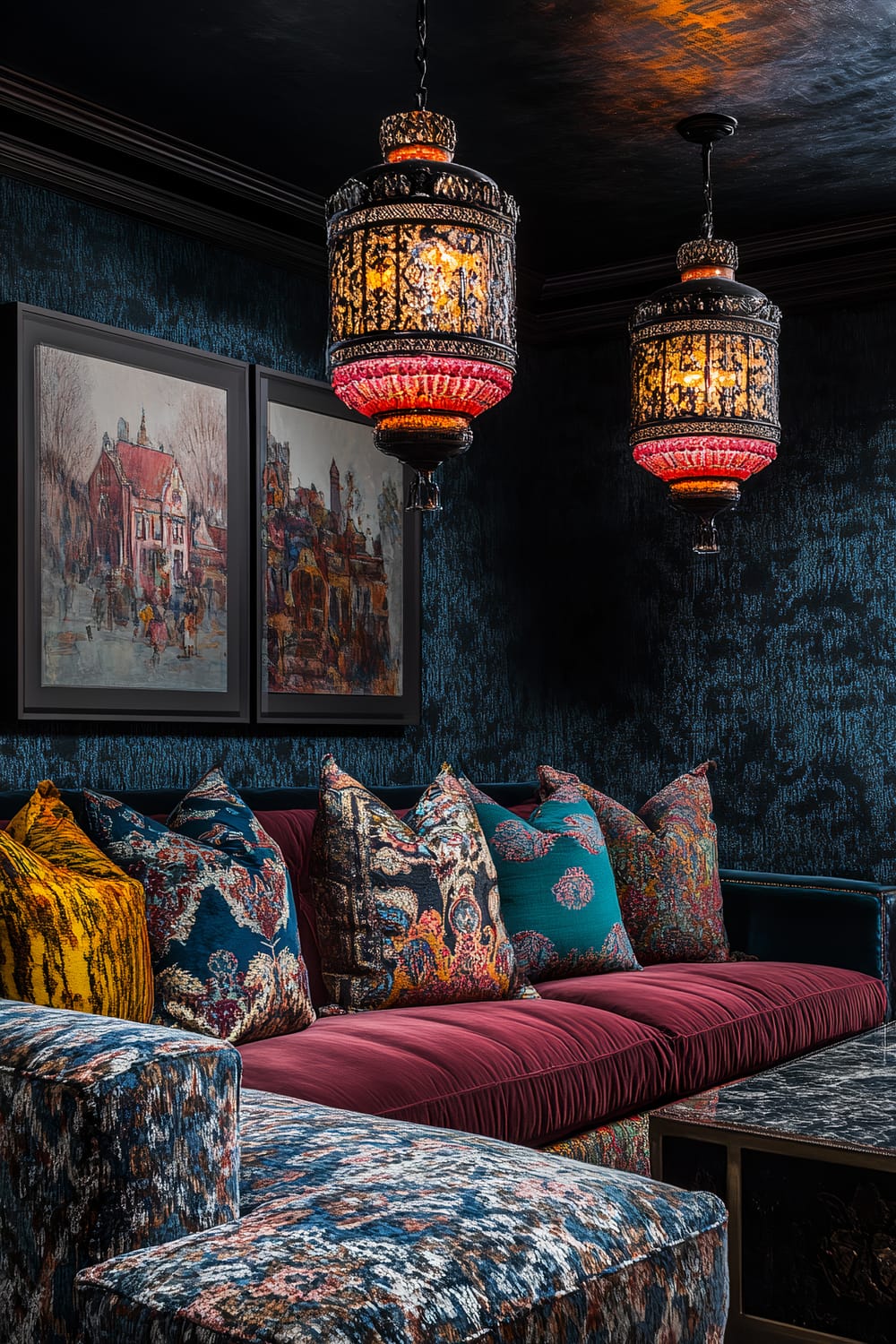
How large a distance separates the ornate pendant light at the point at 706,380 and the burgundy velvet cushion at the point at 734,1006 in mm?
1133

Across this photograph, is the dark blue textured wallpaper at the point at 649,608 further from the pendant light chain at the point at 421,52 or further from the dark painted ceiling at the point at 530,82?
the pendant light chain at the point at 421,52

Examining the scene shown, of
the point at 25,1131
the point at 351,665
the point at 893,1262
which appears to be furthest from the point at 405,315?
the point at 351,665

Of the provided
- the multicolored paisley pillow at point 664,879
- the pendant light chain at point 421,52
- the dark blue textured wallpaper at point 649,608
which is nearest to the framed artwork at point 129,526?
the dark blue textured wallpaper at point 649,608

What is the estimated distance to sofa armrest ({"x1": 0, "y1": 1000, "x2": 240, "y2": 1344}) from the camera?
133 centimetres

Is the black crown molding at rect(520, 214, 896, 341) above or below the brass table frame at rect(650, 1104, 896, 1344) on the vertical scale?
above

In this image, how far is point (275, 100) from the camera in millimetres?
3223

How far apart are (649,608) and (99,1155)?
364cm

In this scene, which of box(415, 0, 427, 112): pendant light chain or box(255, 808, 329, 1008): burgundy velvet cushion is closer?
box(415, 0, 427, 112): pendant light chain

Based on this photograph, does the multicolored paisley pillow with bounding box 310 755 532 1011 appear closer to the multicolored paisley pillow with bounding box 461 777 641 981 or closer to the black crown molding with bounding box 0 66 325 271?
the multicolored paisley pillow with bounding box 461 777 641 981

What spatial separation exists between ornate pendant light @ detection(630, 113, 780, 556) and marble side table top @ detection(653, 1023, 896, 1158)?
1.32 m

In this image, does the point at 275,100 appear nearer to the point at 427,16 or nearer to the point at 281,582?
the point at 427,16

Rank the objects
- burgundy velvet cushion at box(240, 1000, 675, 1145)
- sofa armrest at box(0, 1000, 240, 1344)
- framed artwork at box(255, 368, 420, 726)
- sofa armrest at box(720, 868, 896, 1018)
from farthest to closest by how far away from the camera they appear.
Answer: framed artwork at box(255, 368, 420, 726)
sofa armrest at box(720, 868, 896, 1018)
burgundy velvet cushion at box(240, 1000, 675, 1145)
sofa armrest at box(0, 1000, 240, 1344)

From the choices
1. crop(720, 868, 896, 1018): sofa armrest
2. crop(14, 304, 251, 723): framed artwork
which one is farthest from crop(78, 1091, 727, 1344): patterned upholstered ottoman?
crop(720, 868, 896, 1018): sofa armrest

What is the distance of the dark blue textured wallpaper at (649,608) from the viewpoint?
4.27 m
